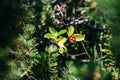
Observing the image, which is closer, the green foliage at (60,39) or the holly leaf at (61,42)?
the green foliage at (60,39)

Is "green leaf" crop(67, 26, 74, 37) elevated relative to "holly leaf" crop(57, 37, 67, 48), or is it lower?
elevated

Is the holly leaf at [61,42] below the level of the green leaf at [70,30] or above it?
below

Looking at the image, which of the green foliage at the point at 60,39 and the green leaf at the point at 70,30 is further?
the green leaf at the point at 70,30

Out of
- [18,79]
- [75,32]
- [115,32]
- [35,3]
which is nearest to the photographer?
[115,32]

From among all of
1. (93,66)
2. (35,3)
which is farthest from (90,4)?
(93,66)

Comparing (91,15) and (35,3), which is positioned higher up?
(35,3)

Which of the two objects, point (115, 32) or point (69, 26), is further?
point (69, 26)

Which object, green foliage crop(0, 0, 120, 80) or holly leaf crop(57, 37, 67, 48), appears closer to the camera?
green foliage crop(0, 0, 120, 80)

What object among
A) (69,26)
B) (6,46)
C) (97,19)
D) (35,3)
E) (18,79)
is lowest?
(6,46)

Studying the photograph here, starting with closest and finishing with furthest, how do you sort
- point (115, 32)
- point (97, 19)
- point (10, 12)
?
point (10, 12) < point (115, 32) < point (97, 19)

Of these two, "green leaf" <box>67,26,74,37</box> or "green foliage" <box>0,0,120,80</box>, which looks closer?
"green foliage" <box>0,0,120,80</box>

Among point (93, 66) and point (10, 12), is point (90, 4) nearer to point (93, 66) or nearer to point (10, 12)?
point (93, 66)
